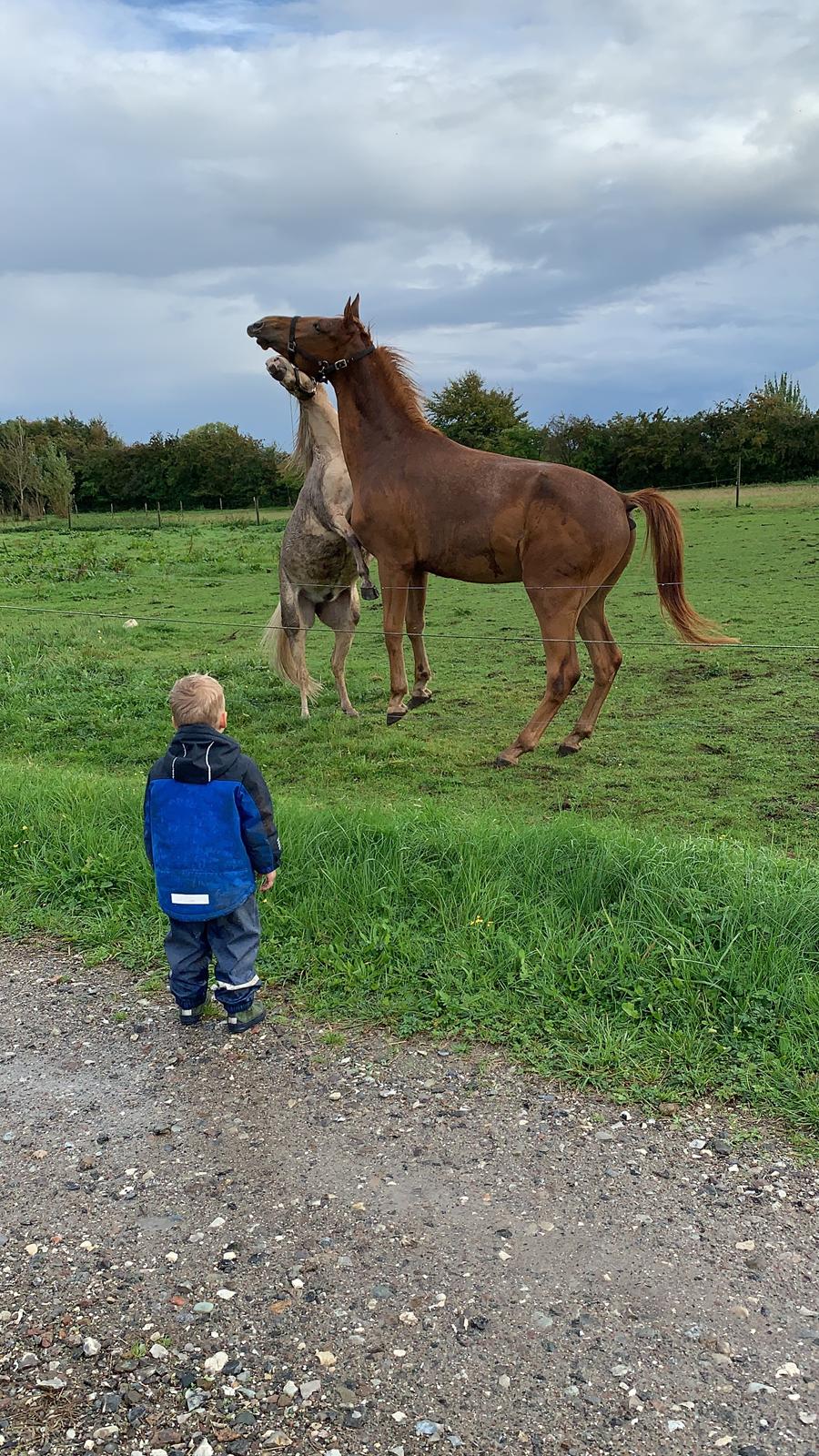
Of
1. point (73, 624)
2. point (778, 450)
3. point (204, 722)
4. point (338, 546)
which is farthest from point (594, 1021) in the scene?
point (778, 450)

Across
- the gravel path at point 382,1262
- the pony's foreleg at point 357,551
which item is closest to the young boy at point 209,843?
the gravel path at point 382,1262

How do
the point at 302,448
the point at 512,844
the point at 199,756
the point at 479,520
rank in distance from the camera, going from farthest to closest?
the point at 302,448, the point at 479,520, the point at 512,844, the point at 199,756

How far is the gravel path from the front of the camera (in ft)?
6.22

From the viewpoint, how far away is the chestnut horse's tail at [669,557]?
6184 millimetres

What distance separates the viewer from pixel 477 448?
10.8 metres

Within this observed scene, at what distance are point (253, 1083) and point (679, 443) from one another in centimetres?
1303

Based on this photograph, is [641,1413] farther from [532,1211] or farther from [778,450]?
[778,450]

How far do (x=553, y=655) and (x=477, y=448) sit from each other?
524 centimetres

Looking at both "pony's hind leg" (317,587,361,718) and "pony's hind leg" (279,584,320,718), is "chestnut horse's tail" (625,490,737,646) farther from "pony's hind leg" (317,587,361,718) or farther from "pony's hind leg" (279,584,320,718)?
"pony's hind leg" (279,584,320,718)

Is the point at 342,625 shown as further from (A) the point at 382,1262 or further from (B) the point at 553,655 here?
(A) the point at 382,1262

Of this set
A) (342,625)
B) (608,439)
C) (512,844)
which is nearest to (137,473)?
(608,439)

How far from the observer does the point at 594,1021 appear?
3211 millimetres

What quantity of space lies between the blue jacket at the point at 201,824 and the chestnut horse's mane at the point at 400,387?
388 cm

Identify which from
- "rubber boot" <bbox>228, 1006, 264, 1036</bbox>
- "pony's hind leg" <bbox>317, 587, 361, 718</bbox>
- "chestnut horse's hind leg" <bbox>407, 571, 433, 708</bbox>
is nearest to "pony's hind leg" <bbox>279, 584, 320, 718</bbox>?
"pony's hind leg" <bbox>317, 587, 361, 718</bbox>
